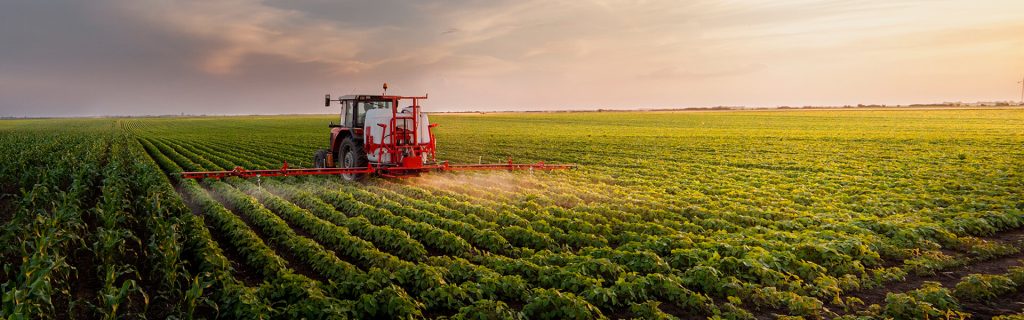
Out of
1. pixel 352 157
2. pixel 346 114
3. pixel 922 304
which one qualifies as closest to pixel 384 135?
pixel 352 157

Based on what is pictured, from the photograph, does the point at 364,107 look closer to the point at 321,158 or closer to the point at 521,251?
the point at 321,158

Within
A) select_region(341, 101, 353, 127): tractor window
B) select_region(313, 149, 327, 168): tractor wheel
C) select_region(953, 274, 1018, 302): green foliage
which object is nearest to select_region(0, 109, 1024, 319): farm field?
select_region(953, 274, 1018, 302): green foliage

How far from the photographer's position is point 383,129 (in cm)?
1486

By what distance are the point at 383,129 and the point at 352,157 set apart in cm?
157

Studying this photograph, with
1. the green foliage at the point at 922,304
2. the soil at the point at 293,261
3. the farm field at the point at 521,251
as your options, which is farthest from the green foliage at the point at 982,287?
the soil at the point at 293,261

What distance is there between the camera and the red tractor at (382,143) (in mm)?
14562

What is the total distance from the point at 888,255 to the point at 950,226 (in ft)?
8.05

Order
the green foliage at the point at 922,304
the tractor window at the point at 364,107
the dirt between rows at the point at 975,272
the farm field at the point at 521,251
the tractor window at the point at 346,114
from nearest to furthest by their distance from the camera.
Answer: the green foliage at the point at 922,304 → the farm field at the point at 521,251 → the dirt between rows at the point at 975,272 → the tractor window at the point at 364,107 → the tractor window at the point at 346,114

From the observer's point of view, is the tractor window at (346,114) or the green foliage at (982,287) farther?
the tractor window at (346,114)

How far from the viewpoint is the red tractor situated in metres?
14.6

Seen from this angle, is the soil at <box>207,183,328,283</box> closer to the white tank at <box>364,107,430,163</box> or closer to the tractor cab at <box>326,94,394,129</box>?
the white tank at <box>364,107,430,163</box>

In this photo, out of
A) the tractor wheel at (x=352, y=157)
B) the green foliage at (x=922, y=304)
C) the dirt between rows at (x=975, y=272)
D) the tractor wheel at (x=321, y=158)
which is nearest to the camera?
the green foliage at (x=922, y=304)

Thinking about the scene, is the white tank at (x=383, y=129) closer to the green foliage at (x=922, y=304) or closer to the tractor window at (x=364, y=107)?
the tractor window at (x=364, y=107)

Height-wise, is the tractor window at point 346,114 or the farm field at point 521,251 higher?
the tractor window at point 346,114
